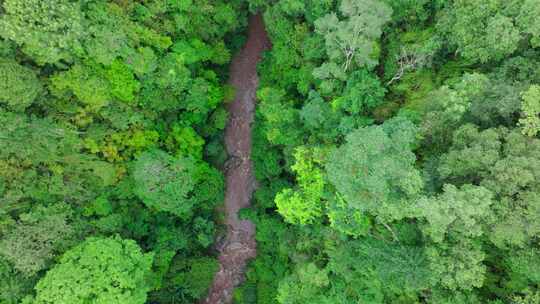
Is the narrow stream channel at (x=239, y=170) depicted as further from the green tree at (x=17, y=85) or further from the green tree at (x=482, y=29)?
the green tree at (x=482, y=29)

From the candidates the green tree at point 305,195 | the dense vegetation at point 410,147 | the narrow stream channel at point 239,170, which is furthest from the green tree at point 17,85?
the narrow stream channel at point 239,170

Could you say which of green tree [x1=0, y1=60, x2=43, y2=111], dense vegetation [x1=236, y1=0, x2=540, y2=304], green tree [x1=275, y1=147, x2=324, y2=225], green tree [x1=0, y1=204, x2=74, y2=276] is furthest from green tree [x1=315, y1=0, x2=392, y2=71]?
green tree [x1=0, y1=204, x2=74, y2=276]

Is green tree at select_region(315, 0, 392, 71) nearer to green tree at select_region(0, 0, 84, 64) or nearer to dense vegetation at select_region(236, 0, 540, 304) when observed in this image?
dense vegetation at select_region(236, 0, 540, 304)

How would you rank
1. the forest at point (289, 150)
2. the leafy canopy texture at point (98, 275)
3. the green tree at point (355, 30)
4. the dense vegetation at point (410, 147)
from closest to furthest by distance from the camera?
the dense vegetation at point (410, 147) → the forest at point (289, 150) → the leafy canopy texture at point (98, 275) → the green tree at point (355, 30)

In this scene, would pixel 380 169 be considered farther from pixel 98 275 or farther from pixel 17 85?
pixel 17 85

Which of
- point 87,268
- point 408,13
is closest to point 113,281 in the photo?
point 87,268

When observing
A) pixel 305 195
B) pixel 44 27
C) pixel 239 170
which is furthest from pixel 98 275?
pixel 239 170
